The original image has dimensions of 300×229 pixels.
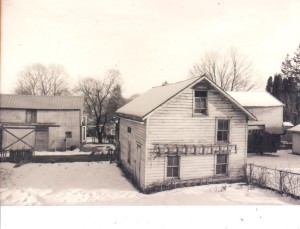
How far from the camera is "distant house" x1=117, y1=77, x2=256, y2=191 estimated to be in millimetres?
11828

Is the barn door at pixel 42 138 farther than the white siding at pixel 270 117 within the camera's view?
No

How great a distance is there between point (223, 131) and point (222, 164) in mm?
1493

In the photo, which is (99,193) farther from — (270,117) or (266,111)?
(270,117)

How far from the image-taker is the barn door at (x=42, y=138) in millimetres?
22955

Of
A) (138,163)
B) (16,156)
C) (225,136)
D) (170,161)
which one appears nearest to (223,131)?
(225,136)

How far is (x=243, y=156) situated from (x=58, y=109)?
50.2 ft

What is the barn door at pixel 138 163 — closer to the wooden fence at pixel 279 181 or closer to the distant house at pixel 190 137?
the distant house at pixel 190 137

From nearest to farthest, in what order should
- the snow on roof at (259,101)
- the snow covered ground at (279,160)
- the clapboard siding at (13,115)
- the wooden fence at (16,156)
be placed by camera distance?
the snow covered ground at (279,160) → the wooden fence at (16,156) → the clapboard siding at (13,115) → the snow on roof at (259,101)

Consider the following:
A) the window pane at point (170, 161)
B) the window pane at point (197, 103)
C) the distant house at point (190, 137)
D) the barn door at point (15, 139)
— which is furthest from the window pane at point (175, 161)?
the barn door at point (15, 139)

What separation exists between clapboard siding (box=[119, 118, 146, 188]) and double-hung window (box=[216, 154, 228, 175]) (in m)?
3.48

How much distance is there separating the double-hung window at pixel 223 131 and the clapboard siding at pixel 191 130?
0.67 feet

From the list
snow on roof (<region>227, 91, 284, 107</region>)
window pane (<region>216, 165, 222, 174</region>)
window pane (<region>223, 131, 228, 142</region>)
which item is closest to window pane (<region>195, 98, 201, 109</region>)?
window pane (<region>223, 131, 228, 142</region>)

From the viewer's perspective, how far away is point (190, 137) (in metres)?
12.4
